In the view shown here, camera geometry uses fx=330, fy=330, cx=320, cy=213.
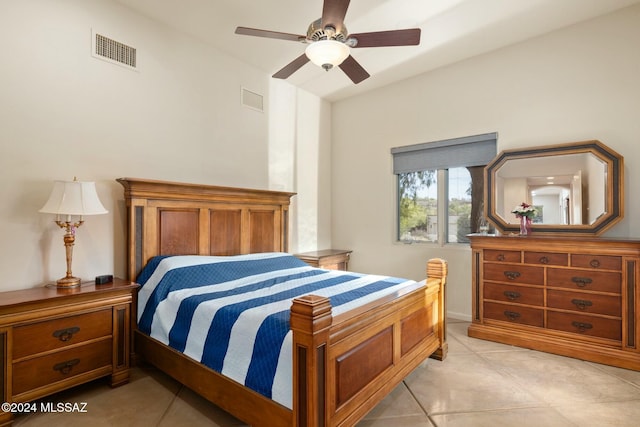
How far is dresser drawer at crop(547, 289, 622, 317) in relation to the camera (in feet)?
8.60

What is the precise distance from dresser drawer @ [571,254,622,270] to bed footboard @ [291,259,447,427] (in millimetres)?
1325

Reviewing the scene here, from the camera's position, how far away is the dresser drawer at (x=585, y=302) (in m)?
2.62

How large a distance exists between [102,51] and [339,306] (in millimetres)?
2797

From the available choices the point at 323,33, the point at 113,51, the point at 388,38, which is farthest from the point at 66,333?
the point at 388,38

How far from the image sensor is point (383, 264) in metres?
4.45

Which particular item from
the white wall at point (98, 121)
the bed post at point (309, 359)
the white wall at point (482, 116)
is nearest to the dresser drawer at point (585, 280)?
the white wall at point (482, 116)

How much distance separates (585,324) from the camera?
2.73m

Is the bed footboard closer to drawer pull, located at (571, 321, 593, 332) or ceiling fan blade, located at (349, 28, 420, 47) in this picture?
drawer pull, located at (571, 321, 593, 332)

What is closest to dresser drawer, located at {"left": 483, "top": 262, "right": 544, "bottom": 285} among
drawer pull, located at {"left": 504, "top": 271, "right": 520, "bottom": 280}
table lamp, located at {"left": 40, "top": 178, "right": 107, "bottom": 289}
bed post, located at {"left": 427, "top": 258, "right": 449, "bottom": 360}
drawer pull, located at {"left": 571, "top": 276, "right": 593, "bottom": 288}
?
drawer pull, located at {"left": 504, "top": 271, "right": 520, "bottom": 280}

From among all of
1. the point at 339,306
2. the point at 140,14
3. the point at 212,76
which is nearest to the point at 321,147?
the point at 212,76

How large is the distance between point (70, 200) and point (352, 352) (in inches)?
81.9

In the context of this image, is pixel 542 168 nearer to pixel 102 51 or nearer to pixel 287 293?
pixel 287 293

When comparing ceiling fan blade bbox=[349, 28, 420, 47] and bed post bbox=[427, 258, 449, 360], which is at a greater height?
ceiling fan blade bbox=[349, 28, 420, 47]

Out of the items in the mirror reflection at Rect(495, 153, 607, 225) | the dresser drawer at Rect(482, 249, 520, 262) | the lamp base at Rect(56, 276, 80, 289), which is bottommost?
the lamp base at Rect(56, 276, 80, 289)
